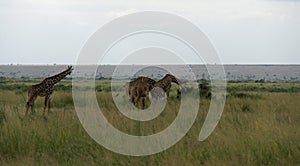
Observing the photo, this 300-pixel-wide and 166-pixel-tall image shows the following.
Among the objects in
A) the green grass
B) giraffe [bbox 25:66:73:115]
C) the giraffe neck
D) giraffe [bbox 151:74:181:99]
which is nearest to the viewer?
the green grass

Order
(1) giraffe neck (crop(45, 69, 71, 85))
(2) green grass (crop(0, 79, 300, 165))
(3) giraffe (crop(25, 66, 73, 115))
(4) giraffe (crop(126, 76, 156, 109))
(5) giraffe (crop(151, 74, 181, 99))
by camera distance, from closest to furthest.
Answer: (2) green grass (crop(0, 79, 300, 165)) → (3) giraffe (crop(25, 66, 73, 115)) → (1) giraffe neck (crop(45, 69, 71, 85)) → (4) giraffe (crop(126, 76, 156, 109)) → (5) giraffe (crop(151, 74, 181, 99))

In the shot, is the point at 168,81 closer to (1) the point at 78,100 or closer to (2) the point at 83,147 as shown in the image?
(1) the point at 78,100

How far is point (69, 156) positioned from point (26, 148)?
880mm

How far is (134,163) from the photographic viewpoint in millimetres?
8039

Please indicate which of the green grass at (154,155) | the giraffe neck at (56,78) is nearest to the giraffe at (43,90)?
the giraffe neck at (56,78)

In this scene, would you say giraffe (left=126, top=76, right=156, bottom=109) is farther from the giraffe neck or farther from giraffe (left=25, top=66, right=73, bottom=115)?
giraffe (left=25, top=66, right=73, bottom=115)

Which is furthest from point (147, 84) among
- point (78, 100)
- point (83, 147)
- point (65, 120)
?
point (83, 147)

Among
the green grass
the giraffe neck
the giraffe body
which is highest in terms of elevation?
the giraffe neck

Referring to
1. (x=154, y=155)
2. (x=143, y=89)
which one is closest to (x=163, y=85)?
(x=143, y=89)

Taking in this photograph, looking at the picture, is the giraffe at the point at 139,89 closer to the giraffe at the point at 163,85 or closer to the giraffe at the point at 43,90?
the giraffe at the point at 163,85

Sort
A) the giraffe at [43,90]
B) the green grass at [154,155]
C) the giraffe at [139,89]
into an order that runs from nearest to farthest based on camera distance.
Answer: the green grass at [154,155] → the giraffe at [43,90] → the giraffe at [139,89]

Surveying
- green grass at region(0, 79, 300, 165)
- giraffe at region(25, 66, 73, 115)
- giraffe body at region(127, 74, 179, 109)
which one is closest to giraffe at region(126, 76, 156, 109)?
giraffe body at region(127, 74, 179, 109)

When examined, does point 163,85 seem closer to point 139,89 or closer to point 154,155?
point 139,89

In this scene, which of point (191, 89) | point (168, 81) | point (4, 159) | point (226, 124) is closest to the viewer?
point (4, 159)
